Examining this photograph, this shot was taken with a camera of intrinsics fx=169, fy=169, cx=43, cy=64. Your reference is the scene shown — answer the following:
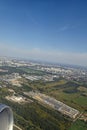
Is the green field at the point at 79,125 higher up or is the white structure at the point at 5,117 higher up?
the white structure at the point at 5,117

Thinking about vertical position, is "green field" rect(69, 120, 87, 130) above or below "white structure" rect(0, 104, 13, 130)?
below

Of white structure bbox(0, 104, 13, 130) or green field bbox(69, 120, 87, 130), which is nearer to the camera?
white structure bbox(0, 104, 13, 130)

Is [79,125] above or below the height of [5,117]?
below

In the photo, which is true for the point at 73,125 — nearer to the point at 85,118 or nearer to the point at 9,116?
the point at 85,118

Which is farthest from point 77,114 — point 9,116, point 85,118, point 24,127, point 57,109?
point 9,116

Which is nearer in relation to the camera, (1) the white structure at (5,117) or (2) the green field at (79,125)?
(1) the white structure at (5,117)

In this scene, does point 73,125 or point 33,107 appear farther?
point 33,107

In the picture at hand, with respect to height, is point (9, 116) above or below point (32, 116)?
above

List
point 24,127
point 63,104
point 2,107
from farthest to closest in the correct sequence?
point 63,104
point 24,127
point 2,107

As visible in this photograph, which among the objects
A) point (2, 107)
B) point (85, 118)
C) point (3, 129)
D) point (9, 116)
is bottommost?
point (85, 118)

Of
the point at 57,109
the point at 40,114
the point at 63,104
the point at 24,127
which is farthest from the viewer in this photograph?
the point at 63,104

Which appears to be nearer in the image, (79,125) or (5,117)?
(5,117)
